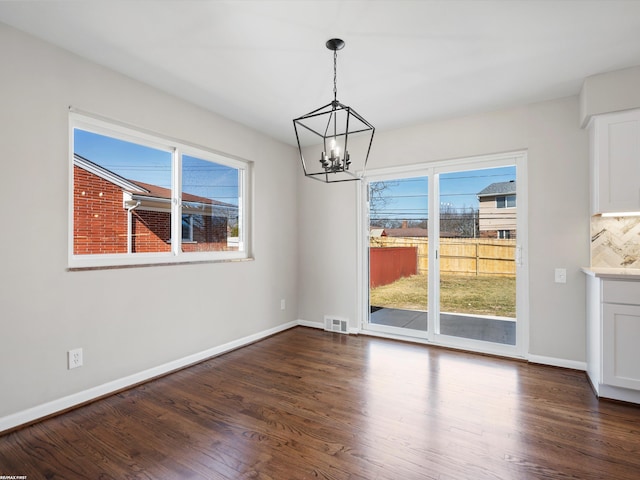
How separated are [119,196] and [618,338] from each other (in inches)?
164

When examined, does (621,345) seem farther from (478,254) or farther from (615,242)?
(478,254)

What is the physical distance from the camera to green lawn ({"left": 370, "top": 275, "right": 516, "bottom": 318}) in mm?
3684

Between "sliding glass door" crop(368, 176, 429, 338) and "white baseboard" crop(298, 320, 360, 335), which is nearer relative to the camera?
"sliding glass door" crop(368, 176, 429, 338)

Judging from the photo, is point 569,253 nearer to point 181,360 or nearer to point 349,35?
point 349,35

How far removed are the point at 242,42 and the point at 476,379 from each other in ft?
10.9

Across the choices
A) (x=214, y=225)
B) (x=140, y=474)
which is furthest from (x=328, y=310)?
(x=140, y=474)

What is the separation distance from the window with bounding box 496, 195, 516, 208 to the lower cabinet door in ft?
4.38

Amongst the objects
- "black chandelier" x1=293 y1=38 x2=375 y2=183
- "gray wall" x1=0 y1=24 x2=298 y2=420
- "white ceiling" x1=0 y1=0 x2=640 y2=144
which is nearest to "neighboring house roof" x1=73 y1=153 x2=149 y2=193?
"gray wall" x1=0 y1=24 x2=298 y2=420

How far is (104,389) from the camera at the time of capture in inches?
106

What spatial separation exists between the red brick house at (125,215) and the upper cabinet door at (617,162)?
3716 millimetres

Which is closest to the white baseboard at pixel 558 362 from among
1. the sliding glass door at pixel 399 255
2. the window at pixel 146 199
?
the sliding glass door at pixel 399 255

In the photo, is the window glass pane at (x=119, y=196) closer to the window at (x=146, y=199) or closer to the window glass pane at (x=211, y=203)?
the window at (x=146, y=199)

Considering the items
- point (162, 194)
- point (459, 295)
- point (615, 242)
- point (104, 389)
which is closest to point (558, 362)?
point (459, 295)

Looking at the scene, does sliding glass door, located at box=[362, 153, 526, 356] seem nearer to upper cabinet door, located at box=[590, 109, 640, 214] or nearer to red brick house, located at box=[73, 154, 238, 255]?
upper cabinet door, located at box=[590, 109, 640, 214]
